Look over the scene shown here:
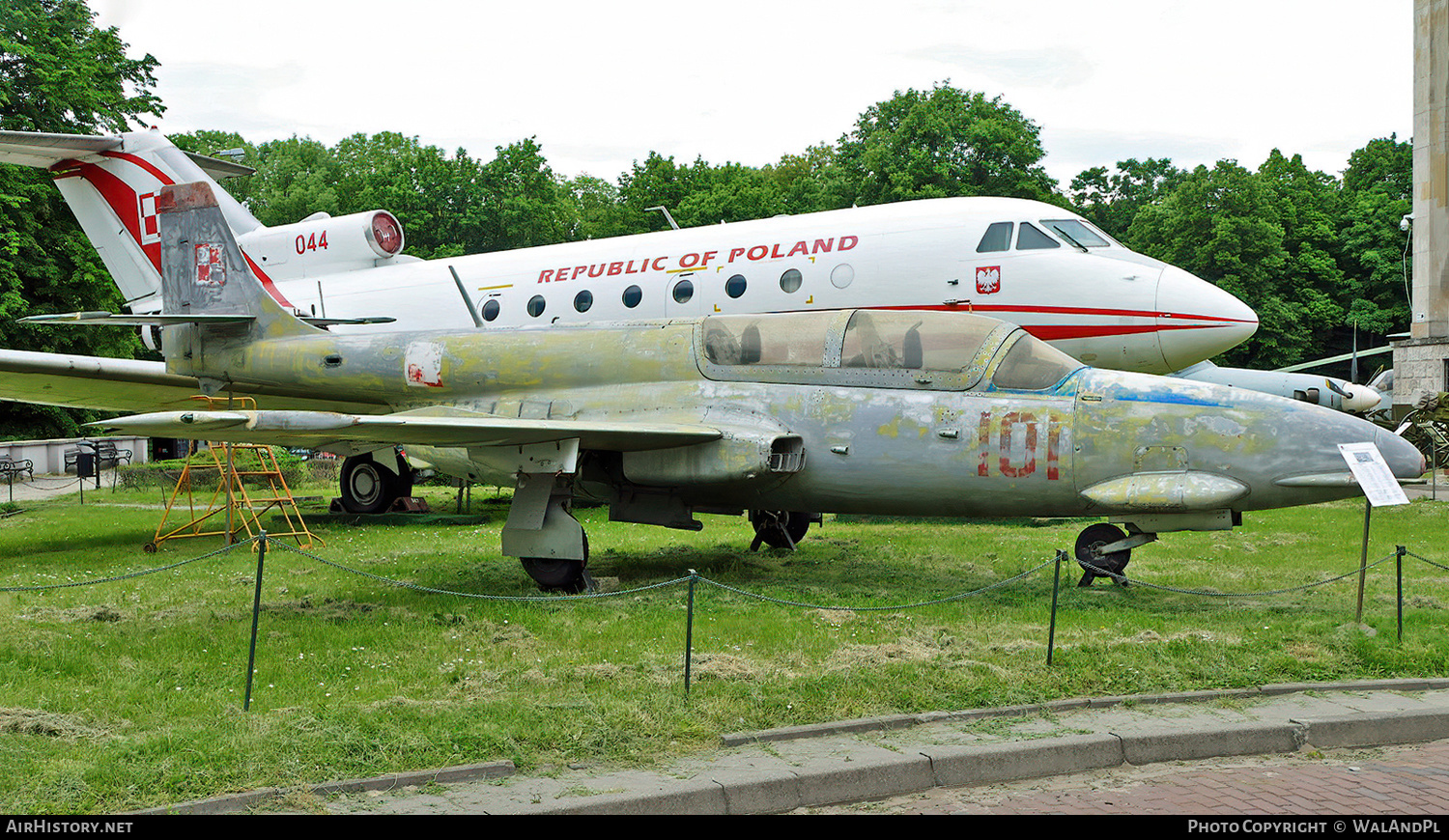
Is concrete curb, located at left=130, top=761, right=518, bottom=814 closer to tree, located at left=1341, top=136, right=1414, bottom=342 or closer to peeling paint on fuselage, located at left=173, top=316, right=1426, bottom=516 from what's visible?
peeling paint on fuselage, located at left=173, top=316, right=1426, bottom=516

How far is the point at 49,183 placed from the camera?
34.3 metres

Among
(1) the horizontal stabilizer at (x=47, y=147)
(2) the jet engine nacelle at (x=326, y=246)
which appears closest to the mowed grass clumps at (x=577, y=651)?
(1) the horizontal stabilizer at (x=47, y=147)

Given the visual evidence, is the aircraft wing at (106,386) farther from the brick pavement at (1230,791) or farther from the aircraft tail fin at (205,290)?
Answer: the brick pavement at (1230,791)

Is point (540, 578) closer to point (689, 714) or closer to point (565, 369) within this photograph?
point (565, 369)

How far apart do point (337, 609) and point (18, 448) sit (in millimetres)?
26164

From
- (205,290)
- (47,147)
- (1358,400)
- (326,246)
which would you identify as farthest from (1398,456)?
(1358,400)

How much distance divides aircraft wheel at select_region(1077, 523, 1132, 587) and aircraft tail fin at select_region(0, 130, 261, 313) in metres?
14.3

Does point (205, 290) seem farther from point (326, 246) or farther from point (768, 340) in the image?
point (768, 340)

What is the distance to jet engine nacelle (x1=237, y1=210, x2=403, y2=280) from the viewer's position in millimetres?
19781

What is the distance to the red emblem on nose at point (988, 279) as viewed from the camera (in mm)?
14016

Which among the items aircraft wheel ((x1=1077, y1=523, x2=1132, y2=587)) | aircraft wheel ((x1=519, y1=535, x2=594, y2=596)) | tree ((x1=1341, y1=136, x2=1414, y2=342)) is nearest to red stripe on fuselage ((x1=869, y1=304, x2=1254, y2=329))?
aircraft wheel ((x1=1077, y1=523, x2=1132, y2=587))

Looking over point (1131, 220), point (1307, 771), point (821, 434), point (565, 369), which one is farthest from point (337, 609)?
point (1131, 220)

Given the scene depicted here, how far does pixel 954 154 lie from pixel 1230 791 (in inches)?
1793

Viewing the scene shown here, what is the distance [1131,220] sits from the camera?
61594 mm
